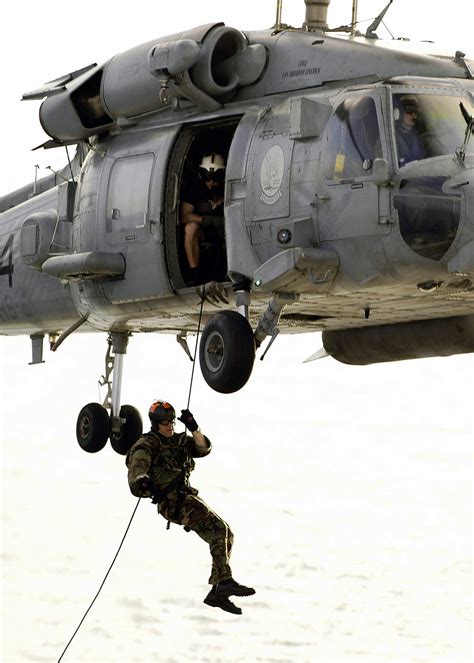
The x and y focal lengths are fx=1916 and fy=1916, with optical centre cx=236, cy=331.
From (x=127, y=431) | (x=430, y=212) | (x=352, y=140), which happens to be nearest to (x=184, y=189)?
(x=352, y=140)

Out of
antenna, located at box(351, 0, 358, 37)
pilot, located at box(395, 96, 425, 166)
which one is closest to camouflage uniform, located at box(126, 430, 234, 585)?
pilot, located at box(395, 96, 425, 166)

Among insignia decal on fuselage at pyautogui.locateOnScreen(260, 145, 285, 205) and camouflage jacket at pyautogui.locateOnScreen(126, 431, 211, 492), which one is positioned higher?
insignia decal on fuselage at pyautogui.locateOnScreen(260, 145, 285, 205)

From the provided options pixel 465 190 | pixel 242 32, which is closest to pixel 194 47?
pixel 242 32

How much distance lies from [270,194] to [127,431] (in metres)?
6.10

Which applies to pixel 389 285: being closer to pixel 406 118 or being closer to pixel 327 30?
pixel 406 118

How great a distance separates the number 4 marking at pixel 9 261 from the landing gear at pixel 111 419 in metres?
1.43

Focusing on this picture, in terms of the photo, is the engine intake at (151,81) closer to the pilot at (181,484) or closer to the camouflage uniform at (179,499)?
the pilot at (181,484)

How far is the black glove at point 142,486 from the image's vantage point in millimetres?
18375

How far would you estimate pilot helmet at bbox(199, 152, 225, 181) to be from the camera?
63.9ft

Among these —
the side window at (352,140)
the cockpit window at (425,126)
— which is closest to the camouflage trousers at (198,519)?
the side window at (352,140)

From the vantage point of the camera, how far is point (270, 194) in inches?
709

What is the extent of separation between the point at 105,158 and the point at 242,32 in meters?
2.27

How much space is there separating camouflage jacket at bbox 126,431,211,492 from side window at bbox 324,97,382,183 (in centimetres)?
327

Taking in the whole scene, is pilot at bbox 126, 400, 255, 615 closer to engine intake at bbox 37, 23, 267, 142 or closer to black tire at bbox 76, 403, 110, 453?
engine intake at bbox 37, 23, 267, 142
